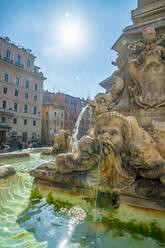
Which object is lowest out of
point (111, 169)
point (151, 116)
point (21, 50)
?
point (111, 169)

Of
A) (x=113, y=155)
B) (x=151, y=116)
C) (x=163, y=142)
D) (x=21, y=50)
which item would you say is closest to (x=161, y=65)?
(x=151, y=116)

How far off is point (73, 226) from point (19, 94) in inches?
1472

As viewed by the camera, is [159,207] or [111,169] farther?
[111,169]

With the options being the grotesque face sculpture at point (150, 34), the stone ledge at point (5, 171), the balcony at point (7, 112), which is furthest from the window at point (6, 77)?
the grotesque face sculpture at point (150, 34)

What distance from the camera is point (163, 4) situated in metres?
4.95

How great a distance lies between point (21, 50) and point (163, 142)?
40.7m

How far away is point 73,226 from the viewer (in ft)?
7.90

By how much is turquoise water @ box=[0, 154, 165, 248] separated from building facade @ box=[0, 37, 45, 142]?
31799 mm

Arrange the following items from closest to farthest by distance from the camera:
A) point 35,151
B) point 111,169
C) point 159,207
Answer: point 159,207
point 111,169
point 35,151

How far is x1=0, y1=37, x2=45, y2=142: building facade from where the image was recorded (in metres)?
32.7

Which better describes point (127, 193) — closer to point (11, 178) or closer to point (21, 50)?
point (11, 178)

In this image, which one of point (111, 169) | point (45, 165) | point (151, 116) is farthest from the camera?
point (151, 116)

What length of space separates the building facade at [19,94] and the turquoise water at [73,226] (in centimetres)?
3180

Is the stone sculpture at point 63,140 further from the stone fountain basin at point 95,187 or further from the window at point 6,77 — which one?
the window at point 6,77
